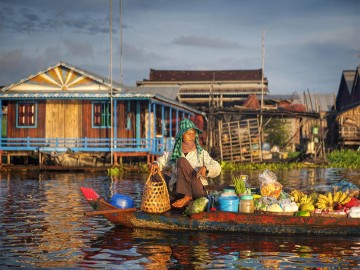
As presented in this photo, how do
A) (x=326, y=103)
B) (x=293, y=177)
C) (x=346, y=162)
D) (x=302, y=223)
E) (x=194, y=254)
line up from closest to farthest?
(x=194, y=254) < (x=302, y=223) < (x=293, y=177) < (x=346, y=162) < (x=326, y=103)

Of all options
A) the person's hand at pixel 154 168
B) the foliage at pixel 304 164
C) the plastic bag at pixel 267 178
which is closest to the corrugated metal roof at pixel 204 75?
the foliage at pixel 304 164

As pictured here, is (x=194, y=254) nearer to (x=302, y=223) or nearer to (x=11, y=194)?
(x=302, y=223)

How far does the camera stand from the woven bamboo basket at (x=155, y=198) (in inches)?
343

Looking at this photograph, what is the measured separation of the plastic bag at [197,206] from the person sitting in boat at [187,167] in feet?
0.84

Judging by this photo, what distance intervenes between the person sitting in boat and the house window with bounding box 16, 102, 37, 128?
1692cm

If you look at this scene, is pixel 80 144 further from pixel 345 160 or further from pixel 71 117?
pixel 345 160

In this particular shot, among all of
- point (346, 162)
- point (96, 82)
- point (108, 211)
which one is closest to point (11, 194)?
point (108, 211)

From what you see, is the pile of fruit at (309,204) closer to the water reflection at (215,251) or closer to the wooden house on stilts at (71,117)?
the water reflection at (215,251)

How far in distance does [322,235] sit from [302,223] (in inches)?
14.2

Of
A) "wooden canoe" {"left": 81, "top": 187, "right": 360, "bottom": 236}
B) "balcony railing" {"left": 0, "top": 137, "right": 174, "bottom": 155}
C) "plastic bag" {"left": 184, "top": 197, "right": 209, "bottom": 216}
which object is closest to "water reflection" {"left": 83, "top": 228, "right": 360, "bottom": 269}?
"wooden canoe" {"left": 81, "top": 187, "right": 360, "bottom": 236}

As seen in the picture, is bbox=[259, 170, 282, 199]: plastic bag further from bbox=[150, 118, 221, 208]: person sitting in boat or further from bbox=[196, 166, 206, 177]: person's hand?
bbox=[196, 166, 206, 177]: person's hand

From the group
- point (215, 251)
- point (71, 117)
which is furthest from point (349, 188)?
point (71, 117)

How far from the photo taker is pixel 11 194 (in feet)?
46.7

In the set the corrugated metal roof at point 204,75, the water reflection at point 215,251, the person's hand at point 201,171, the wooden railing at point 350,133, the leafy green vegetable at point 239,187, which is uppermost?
the corrugated metal roof at point 204,75
